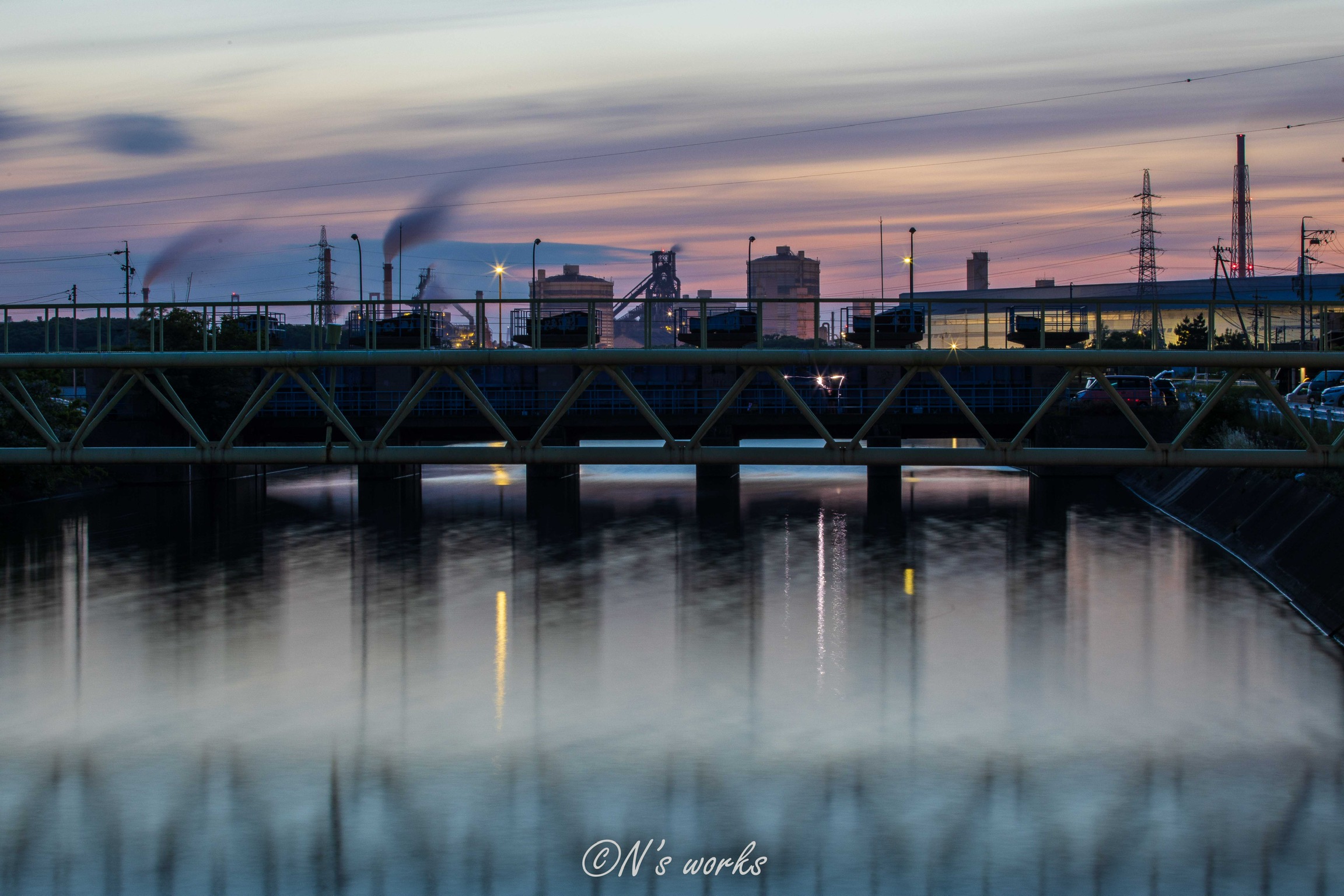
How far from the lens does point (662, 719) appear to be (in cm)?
3198

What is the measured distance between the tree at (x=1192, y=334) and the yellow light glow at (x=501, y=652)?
80.0 meters

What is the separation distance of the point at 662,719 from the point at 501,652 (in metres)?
8.75

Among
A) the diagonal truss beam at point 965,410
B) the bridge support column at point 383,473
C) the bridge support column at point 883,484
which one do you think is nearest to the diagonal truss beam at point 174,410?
the diagonal truss beam at point 965,410

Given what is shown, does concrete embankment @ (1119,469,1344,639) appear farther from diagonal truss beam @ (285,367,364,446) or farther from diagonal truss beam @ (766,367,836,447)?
diagonal truss beam @ (285,367,364,446)

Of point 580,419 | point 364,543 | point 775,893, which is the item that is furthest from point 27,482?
point 775,893

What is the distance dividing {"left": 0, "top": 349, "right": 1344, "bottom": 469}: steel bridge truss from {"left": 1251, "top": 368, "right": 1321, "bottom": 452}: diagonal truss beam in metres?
0.04

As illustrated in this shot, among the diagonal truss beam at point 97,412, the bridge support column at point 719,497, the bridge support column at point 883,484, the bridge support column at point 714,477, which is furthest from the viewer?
the bridge support column at point 714,477

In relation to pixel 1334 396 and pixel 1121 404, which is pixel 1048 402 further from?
pixel 1334 396

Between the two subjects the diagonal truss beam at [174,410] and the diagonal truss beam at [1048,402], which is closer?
the diagonal truss beam at [1048,402]

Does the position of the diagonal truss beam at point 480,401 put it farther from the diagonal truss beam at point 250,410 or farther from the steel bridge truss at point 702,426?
the diagonal truss beam at point 250,410

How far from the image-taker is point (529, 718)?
3183 centimetres

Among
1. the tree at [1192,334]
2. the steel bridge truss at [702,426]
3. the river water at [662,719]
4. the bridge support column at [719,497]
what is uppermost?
the tree at [1192,334]

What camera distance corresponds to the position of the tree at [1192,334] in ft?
368

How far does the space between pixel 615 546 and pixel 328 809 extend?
3536 cm
